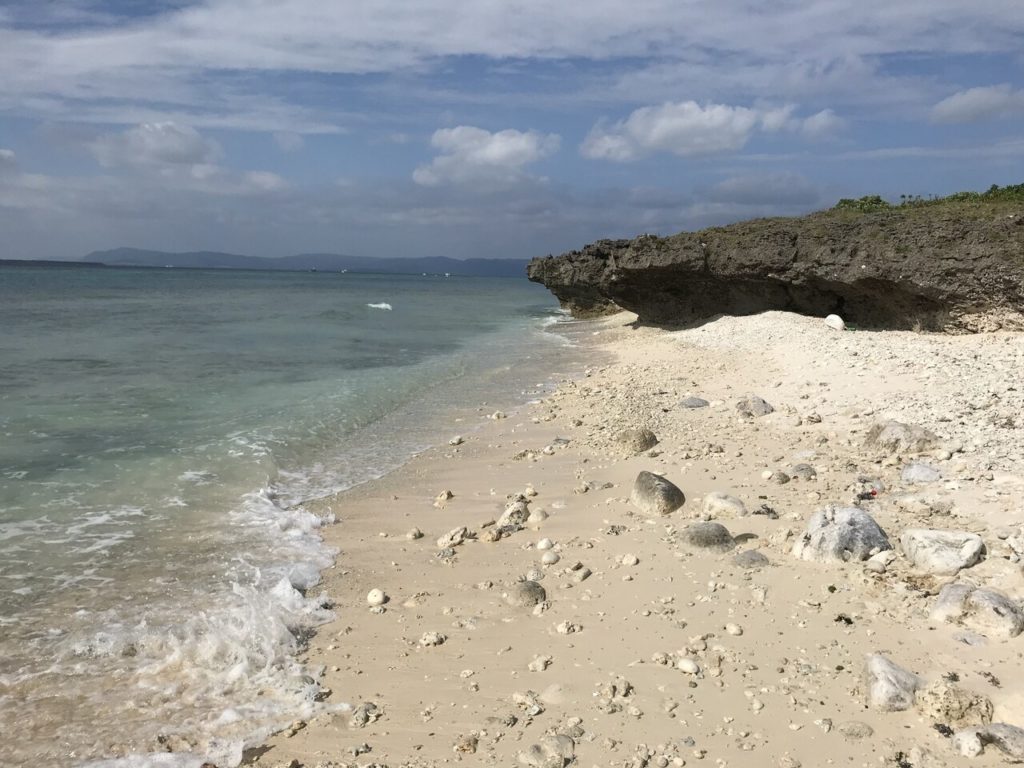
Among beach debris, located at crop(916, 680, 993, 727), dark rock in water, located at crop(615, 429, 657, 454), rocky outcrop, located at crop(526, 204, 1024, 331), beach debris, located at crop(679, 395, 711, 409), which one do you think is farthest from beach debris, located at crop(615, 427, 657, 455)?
rocky outcrop, located at crop(526, 204, 1024, 331)

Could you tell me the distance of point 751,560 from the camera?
6359mm

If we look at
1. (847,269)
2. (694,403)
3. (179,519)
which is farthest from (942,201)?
(179,519)

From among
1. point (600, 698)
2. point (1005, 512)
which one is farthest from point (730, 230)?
point (600, 698)

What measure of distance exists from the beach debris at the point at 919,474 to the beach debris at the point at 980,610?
8.40 ft

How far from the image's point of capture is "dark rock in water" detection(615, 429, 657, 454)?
1022cm

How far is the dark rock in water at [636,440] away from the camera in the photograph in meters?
10.2

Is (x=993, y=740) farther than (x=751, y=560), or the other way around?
(x=751, y=560)

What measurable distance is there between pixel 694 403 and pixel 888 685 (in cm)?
872

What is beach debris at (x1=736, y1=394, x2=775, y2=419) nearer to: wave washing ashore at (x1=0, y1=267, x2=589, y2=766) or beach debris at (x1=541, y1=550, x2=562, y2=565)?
wave washing ashore at (x1=0, y1=267, x2=589, y2=766)

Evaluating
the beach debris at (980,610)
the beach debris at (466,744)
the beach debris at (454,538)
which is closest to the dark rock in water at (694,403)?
the beach debris at (454,538)

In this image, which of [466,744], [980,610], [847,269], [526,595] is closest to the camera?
[466,744]

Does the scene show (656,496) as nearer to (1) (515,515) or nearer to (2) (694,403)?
(1) (515,515)

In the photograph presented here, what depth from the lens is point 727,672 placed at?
4.90 metres

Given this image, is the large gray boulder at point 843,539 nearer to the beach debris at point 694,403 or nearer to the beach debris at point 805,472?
the beach debris at point 805,472
